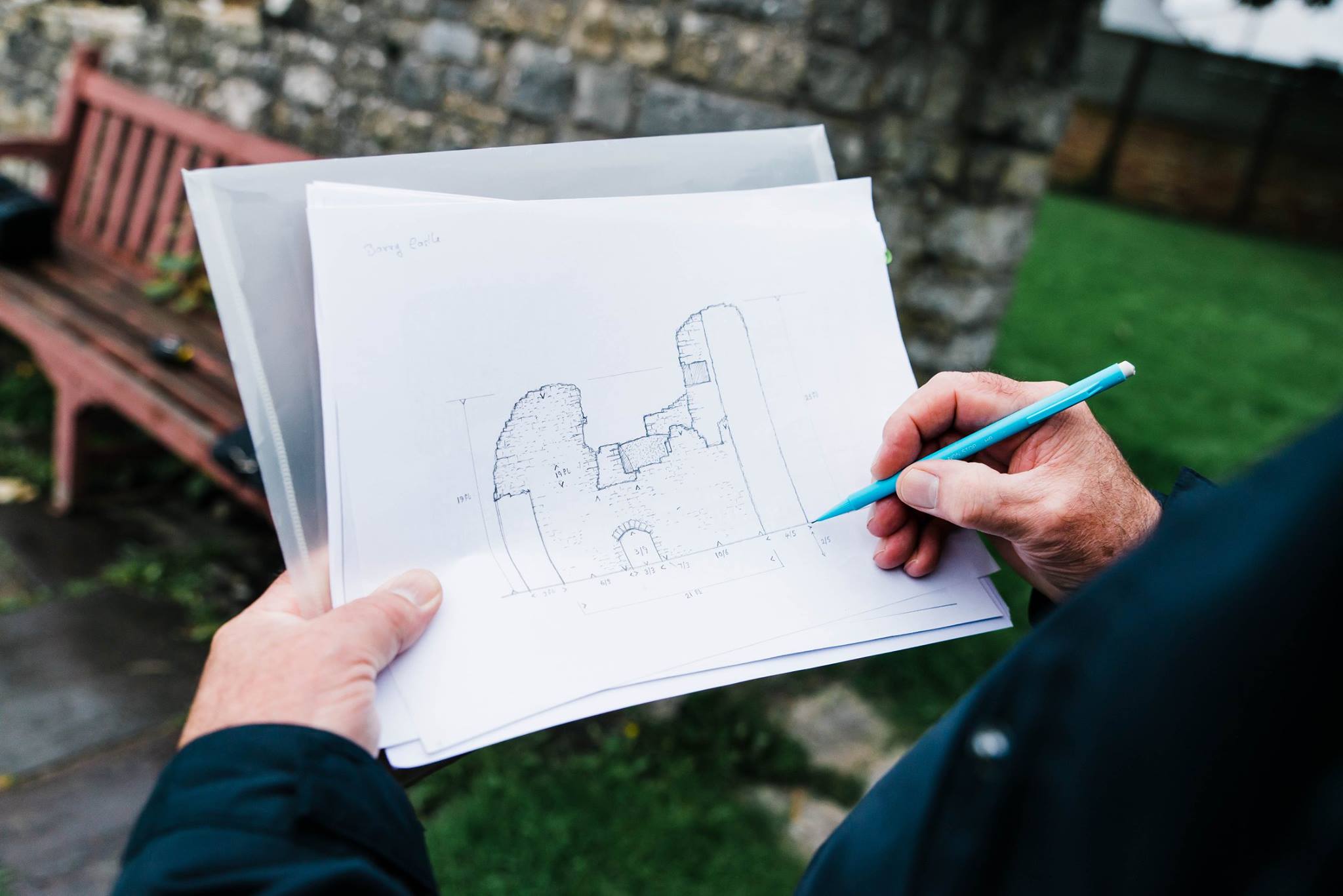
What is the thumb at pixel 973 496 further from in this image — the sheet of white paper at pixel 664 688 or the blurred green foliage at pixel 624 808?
the blurred green foliage at pixel 624 808

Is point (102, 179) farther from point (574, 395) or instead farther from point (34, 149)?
point (574, 395)

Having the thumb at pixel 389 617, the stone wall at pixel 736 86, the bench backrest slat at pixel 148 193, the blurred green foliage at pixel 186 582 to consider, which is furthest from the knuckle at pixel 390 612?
the bench backrest slat at pixel 148 193

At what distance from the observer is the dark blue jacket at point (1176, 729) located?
388 mm

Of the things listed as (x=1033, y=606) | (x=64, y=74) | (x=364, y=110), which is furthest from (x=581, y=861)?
(x=64, y=74)

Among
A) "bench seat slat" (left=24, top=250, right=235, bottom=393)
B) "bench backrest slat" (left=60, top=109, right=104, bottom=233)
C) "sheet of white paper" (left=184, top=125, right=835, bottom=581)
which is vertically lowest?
"bench seat slat" (left=24, top=250, right=235, bottom=393)

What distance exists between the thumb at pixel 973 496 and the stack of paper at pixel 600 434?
84mm

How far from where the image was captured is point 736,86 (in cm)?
210

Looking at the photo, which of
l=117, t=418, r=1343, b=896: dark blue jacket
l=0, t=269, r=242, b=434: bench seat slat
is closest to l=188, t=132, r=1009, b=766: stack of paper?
l=117, t=418, r=1343, b=896: dark blue jacket

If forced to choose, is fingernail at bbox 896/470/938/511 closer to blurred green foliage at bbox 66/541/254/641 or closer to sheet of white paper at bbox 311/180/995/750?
sheet of white paper at bbox 311/180/995/750

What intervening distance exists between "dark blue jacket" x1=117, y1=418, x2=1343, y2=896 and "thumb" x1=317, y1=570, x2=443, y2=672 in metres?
0.42

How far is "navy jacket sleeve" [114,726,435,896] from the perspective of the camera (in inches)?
22.7

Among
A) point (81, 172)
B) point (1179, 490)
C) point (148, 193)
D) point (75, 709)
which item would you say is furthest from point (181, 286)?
point (1179, 490)

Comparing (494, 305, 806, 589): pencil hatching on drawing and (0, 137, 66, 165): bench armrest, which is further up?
(494, 305, 806, 589): pencil hatching on drawing

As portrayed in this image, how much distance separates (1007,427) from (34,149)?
12.2ft
